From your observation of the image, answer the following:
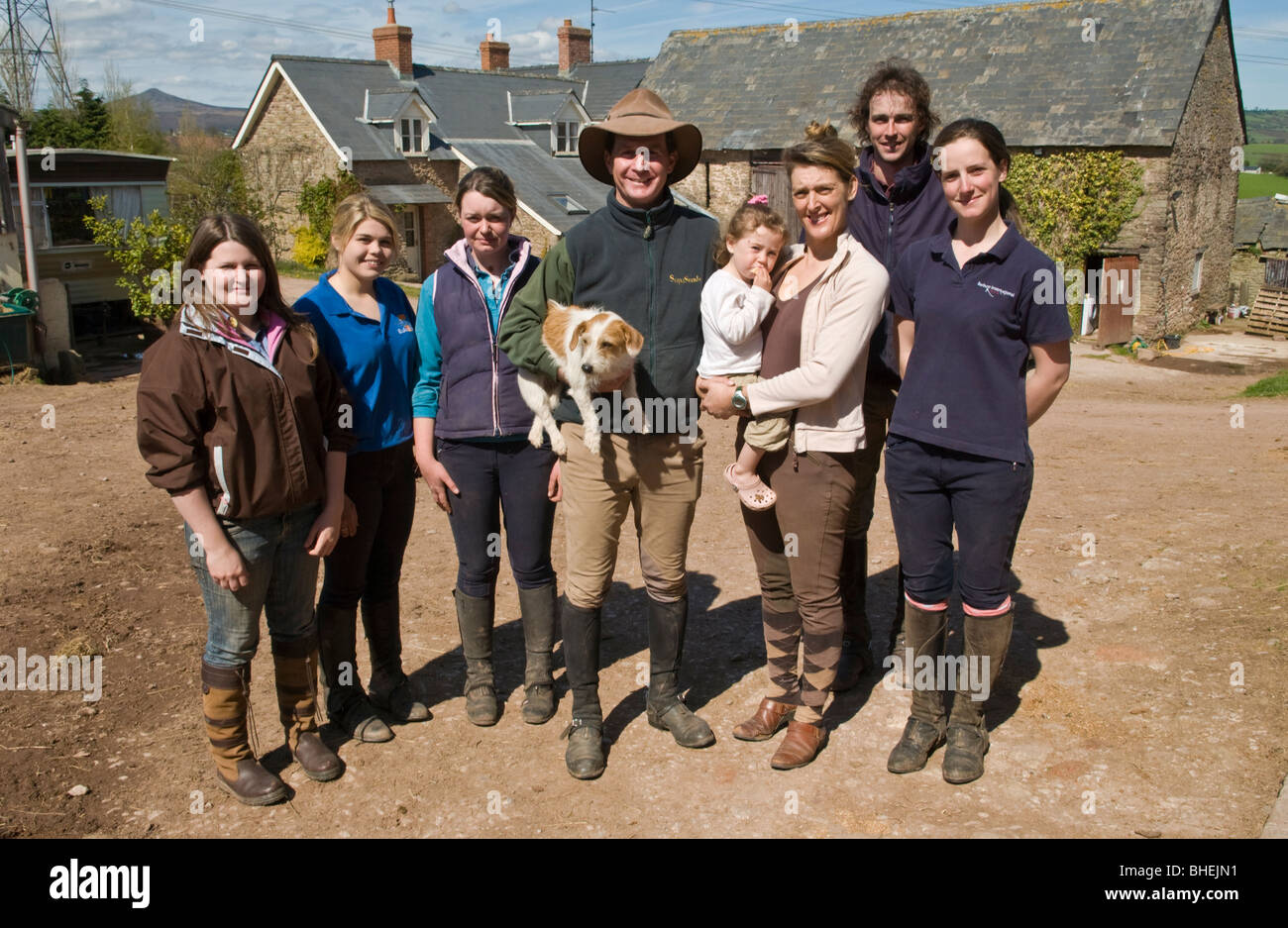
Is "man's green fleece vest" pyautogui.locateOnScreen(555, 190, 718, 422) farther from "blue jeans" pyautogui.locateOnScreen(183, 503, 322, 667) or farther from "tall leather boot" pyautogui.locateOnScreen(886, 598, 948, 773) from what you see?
"blue jeans" pyautogui.locateOnScreen(183, 503, 322, 667)

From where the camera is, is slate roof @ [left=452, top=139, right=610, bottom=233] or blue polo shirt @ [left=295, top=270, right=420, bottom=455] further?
slate roof @ [left=452, top=139, right=610, bottom=233]

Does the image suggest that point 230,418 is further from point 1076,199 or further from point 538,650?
point 1076,199

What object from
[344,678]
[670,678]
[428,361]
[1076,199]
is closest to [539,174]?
[1076,199]

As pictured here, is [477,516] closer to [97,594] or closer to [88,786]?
[88,786]

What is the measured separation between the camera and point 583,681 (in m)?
4.08

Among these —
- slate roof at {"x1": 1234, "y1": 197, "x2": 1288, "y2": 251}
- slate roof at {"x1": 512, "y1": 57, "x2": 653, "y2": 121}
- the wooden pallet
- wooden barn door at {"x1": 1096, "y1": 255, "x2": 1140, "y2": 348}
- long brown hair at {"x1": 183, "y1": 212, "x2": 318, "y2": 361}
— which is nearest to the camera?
long brown hair at {"x1": 183, "y1": 212, "x2": 318, "y2": 361}

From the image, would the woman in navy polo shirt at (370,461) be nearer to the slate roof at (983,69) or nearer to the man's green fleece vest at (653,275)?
the man's green fleece vest at (653,275)

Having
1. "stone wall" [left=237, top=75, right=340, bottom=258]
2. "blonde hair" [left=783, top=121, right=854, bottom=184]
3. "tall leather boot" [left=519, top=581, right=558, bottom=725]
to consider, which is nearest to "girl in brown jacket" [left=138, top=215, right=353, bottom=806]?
"tall leather boot" [left=519, top=581, right=558, bottom=725]

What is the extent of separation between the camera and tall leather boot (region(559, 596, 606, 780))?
400cm

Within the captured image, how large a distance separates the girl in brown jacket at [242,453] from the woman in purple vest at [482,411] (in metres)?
0.49

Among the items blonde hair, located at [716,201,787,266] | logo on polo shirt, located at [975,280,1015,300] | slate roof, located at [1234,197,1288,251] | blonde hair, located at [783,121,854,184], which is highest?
slate roof, located at [1234,197,1288,251]

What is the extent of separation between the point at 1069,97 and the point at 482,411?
22.5 metres

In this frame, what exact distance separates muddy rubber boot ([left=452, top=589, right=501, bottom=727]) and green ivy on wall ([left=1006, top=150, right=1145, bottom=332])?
64.4 feet

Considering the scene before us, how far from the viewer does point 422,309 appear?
423 centimetres
